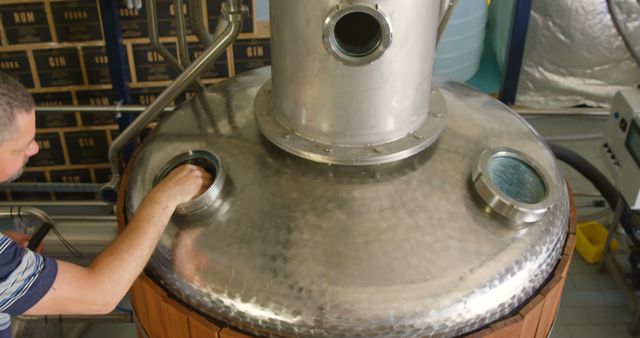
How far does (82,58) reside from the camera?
240 centimetres

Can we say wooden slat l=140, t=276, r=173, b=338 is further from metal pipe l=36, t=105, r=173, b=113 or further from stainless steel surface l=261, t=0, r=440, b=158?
metal pipe l=36, t=105, r=173, b=113

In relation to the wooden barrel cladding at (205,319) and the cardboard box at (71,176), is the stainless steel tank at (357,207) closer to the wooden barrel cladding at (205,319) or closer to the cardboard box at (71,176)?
the wooden barrel cladding at (205,319)

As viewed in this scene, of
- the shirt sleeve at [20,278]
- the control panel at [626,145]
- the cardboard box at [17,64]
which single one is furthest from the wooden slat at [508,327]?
the cardboard box at [17,64]

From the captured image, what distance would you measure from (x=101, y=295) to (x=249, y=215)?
29 centimetres

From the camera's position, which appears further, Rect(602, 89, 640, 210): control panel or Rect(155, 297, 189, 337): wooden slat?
Rect(602, 89, 640, 210): control panel

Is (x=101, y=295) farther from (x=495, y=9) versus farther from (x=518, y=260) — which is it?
(x=495, y=9)

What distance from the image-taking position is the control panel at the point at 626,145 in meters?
2.15

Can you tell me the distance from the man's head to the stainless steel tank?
247 mm

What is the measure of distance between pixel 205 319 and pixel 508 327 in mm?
533

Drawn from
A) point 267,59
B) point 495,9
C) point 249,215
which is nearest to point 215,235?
point 249,215

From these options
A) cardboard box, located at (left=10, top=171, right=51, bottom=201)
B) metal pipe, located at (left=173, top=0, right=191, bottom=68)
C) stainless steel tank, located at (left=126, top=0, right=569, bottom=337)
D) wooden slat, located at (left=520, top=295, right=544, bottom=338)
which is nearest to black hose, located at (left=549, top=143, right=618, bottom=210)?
stainless steel tank, located at (left=126, top=0, right=569, bottom=337)

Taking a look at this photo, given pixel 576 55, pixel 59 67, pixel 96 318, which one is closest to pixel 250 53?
pixel 59 67

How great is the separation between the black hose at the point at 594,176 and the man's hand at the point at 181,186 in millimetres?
1359

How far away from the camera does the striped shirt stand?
0.99 meters
